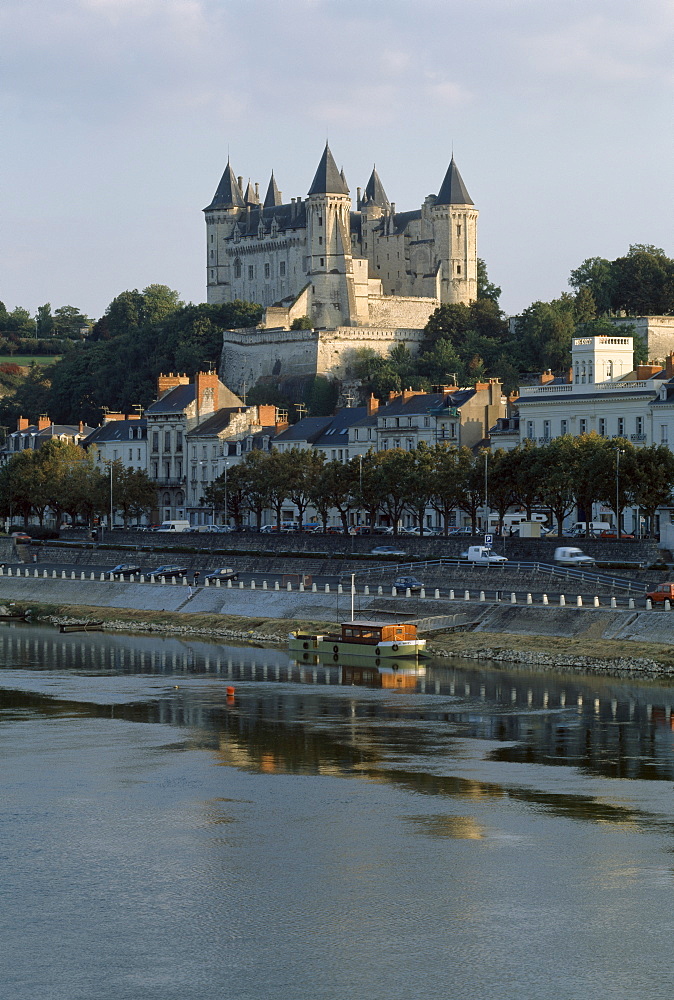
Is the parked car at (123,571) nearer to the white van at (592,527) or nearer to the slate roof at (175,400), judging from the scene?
the white van at (592,527)

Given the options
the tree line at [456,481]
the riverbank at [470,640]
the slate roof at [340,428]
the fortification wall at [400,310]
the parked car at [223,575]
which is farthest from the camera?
the fortification wall at [400,310]

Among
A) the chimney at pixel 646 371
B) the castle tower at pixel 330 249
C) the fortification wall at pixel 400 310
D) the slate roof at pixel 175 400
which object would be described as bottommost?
the chimney at pixel 646 371

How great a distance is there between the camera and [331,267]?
535 feet

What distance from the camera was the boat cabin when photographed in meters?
62.3

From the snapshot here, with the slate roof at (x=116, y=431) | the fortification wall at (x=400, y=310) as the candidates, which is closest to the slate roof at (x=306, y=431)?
the slate roof at (x=116, y=431)

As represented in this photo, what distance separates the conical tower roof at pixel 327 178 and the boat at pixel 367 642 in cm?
10539

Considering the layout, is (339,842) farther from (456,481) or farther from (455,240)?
(455,240)

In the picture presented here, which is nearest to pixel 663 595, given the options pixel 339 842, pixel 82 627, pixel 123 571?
pixel 82 627

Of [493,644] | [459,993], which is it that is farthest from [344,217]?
[459,993]

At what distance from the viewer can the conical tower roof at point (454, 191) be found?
16662 cm

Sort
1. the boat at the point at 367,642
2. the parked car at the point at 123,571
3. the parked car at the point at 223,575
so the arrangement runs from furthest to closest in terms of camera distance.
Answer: the parked car at the point at 123,571 < the parked car at the point at 223,575 < the boat at the point at 367,642

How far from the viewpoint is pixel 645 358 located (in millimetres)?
119625

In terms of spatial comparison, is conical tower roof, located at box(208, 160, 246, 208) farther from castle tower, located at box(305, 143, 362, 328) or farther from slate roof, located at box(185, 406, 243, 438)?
slate roof, located at box(185, 406, 243, 438)

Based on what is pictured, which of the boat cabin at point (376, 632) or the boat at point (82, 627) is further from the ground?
the boat cabin at point (376, 632)
